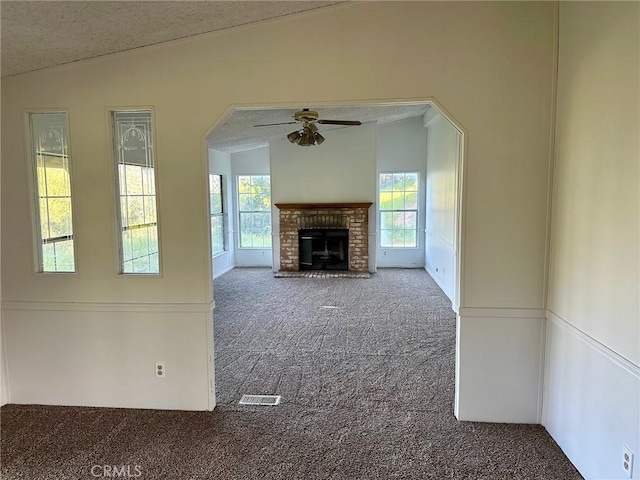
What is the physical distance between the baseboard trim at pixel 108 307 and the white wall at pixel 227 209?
17.2ft

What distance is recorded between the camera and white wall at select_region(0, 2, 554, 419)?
254 cm

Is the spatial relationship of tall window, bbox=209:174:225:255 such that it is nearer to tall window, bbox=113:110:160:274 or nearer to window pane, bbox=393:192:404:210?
window pane, bbox=393:192:404:210

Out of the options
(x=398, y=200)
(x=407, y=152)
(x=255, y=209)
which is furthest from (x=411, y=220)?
(x=255, y=209)

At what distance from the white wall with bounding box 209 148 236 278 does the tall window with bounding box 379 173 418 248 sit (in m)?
3.44

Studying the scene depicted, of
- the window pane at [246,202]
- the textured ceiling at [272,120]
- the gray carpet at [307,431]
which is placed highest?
the textured ceiling at [272,120]

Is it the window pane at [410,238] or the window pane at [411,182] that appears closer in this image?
the window pane at [411,182]

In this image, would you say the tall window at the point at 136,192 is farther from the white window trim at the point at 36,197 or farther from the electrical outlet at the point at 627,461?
the electrical outlet at the point at 627,461

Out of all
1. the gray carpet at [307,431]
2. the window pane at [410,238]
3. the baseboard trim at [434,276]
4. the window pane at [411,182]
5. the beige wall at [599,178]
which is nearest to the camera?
the beige wall at [599,178]

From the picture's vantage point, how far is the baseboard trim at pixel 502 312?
105 inches

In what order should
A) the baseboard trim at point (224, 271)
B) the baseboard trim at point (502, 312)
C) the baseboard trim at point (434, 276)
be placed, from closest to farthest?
1. the baseboard trim at point (502, 312)
2. the baseboard trim at point (434, 276)
3. the baseboard trim at point (224, 271)

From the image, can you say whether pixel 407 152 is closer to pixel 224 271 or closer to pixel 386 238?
pixel 386 238

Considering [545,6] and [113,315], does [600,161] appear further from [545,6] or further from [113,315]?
[113,315]

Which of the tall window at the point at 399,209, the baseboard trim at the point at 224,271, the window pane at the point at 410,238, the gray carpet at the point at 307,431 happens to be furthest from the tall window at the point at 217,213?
the gray carpet at the point at 307,431

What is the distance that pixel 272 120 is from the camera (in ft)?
20.2
